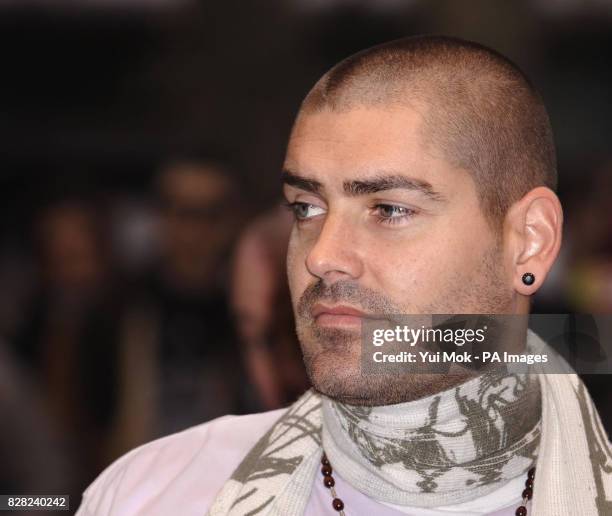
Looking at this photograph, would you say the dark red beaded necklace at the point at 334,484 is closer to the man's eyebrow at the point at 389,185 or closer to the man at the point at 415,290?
the man at the point at 415,290

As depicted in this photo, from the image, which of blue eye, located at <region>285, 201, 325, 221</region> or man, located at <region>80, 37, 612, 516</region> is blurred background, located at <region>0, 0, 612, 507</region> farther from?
blue eye, located at <region>285, 201, 325, 221</region>

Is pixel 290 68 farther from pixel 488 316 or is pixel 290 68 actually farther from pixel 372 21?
pixel 488 316

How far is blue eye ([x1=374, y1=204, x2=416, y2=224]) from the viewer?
76.8 inches

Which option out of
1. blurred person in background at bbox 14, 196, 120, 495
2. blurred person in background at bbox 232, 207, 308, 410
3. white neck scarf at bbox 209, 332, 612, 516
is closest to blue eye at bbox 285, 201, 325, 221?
white neck scarf at bbox 209, 332, 612, 516

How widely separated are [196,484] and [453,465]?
0.53 m

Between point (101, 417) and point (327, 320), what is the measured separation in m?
1.90

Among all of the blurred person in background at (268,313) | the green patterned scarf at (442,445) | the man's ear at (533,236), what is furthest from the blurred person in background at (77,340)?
the man's ear at (533,236)

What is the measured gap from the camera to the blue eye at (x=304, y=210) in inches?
81.1

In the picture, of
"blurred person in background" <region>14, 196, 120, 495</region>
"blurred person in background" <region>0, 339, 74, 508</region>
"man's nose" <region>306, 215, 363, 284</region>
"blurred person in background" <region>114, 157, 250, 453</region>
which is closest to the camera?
"man's nose" <region>306, 215, 363, 284</region>

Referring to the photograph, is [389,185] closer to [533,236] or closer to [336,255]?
[336,255]

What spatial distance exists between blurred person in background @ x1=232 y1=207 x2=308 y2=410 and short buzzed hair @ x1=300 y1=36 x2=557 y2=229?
34.8 inches

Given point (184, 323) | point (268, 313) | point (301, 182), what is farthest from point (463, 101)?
point (184, 323)

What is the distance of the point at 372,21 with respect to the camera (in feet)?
15.9

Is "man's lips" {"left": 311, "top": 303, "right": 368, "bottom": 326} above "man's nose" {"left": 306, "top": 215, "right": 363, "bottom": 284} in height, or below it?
below
